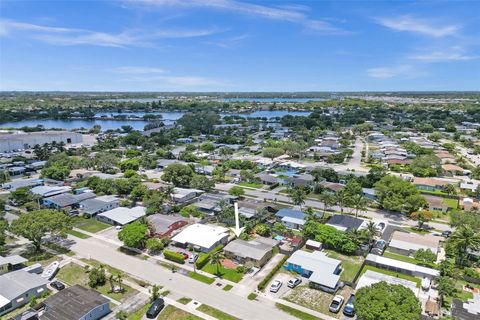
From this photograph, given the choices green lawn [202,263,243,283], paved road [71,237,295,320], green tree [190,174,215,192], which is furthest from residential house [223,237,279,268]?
green tree [190,174,215,192]

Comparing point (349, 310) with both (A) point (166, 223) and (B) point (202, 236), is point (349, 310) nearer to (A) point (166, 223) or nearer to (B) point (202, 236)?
(B) point (202, 236)

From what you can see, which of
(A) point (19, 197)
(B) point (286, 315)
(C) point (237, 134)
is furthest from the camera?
(C) point (237, 134)

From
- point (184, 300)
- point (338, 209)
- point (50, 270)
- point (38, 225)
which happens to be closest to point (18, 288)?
point (50, 270)

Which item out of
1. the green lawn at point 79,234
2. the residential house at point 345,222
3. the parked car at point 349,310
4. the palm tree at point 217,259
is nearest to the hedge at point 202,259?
the palm tree at point 217,259

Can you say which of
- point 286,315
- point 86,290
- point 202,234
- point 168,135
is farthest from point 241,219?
point 168,135

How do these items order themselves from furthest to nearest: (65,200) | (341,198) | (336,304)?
1. (65,200)
2. (341,198)
3. (336,304)

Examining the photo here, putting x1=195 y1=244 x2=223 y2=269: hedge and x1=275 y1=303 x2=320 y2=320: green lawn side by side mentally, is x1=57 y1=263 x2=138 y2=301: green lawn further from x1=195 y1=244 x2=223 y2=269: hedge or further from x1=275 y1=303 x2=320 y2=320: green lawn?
x1=275 y1=303 x2=320 y2=320: green lawn

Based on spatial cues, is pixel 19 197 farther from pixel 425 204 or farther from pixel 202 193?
pixel 425 204
